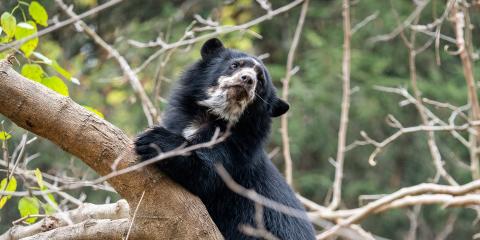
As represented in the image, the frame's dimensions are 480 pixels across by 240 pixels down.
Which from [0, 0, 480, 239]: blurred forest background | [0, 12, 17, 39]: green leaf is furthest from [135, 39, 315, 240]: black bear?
[0, 0, 480, 239]: blurred forest background

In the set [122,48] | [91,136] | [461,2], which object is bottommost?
[91,136]

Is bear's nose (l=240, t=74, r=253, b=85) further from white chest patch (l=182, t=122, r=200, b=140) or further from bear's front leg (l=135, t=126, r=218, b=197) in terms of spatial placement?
bear's front leg (l=135, t=126, r=218, b=197)

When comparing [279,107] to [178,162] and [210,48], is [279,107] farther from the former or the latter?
[178,162]

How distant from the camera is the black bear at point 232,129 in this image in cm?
509

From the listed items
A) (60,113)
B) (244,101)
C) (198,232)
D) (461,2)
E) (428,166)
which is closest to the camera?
(60,113)

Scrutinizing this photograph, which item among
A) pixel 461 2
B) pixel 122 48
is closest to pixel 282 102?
pixel 461 2

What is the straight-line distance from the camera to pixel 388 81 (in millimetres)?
14227

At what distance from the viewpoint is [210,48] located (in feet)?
20.2

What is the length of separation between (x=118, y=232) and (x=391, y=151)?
12.0 metres

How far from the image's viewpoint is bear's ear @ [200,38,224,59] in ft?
20.2

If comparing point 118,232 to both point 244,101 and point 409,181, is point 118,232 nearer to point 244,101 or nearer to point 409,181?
point 244,101

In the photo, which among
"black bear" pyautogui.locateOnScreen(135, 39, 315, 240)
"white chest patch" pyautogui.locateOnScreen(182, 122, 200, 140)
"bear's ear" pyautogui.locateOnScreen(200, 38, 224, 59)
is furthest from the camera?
"bear's ear" pyautogui.locateOnScreen(200, 38, 224, 59)

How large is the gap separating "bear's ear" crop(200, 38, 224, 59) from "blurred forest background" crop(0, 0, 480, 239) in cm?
616

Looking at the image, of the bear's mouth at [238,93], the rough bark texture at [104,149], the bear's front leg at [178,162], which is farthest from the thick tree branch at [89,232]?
the bear's mouth at [238,93]
